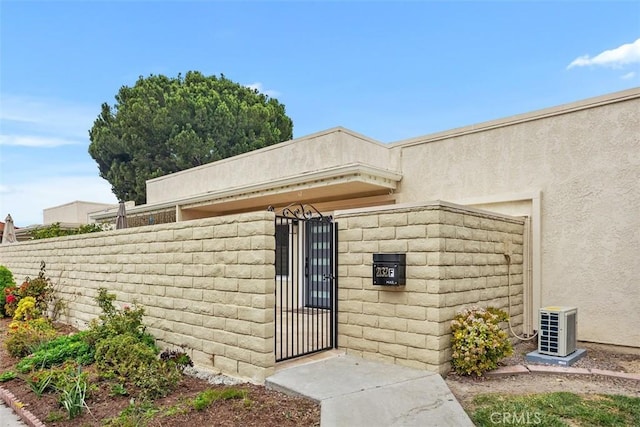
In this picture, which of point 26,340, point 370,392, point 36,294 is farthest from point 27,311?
point 370,392

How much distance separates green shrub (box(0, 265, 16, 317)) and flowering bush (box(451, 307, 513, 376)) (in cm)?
1296

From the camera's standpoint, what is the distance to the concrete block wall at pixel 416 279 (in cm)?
542

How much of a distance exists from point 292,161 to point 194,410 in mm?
7193

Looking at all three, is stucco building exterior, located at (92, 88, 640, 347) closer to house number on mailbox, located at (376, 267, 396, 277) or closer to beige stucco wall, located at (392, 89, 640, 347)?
beige stucco wall, located at (392, 89, 640, 347)

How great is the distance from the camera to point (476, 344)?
17.5 feet

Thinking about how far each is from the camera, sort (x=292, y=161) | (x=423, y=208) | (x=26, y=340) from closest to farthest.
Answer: (x=423, y=208) < (x=26, y=340) < (x=292, y=161)

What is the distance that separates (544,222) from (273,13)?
764 centimetres

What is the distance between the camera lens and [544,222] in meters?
7.68

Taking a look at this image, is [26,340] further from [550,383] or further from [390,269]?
[550,383]

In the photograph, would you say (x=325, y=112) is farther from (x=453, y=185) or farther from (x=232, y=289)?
(x=232, y=289)

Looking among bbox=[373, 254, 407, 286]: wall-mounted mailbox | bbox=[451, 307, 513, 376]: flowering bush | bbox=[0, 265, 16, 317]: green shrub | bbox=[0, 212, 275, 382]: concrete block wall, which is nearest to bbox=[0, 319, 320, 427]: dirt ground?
bbox=[0, 212, 275, 382]: concrete block wall

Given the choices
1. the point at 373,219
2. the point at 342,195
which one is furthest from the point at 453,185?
the point at 373,219

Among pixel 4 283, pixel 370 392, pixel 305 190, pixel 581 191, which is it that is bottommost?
pixel 4 283

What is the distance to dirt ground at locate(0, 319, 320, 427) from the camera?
4.15 meters
